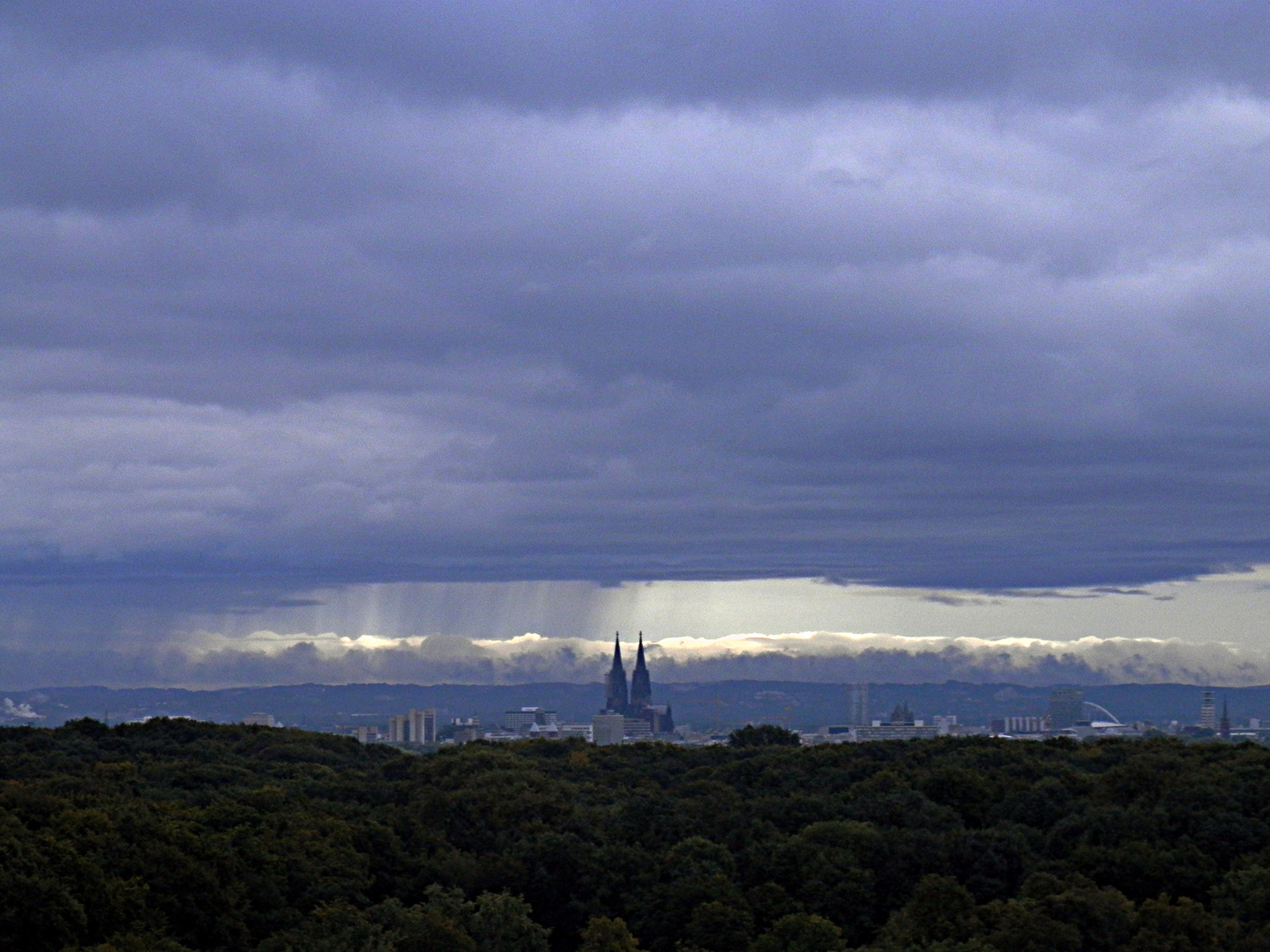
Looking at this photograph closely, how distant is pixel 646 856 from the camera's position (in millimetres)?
61406

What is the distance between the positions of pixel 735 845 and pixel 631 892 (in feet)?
22.8

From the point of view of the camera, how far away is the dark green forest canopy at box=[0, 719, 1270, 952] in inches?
1901

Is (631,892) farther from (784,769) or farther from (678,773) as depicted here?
(678,773)

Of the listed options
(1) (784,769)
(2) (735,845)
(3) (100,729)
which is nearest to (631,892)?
(2) (735,845)

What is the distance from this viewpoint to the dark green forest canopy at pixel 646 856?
48.3m

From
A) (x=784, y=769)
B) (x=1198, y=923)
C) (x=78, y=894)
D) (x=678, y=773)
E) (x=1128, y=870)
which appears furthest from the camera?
(x=678, y=773)

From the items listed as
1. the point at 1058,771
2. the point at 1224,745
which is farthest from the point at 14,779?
the point at 1224,745

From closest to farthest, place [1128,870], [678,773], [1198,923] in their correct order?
1. [1198,923]
2. [1128,870]
3. [678,773]

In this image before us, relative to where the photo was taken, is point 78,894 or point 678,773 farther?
point 678,773

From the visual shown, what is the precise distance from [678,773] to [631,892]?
33.1 metres

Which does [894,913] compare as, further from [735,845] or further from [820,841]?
[735,845]

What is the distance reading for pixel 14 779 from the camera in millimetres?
77625

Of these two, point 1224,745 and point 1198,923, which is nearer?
point 1198,923

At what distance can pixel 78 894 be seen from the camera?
49.5 metres
